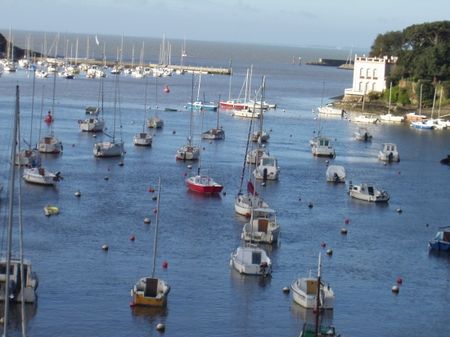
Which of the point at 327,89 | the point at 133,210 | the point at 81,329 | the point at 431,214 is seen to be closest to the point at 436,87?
the point at 327,89

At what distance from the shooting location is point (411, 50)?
3620 inches

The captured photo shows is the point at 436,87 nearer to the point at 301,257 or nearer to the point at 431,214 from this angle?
the point at 431,214

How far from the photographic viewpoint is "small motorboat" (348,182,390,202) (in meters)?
43.6

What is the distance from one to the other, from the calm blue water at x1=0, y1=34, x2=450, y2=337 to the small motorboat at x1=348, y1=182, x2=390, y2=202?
404 millimetres

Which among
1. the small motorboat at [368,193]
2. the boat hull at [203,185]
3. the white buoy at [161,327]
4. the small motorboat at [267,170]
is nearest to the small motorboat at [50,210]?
the boat hull at [203,185]

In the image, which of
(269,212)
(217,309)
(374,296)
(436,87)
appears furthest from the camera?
(436,87)

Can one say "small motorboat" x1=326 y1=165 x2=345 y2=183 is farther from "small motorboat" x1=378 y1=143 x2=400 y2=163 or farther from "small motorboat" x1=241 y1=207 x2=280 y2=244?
"small motorboat" x1=241 y1=207 x2=280 y2=244

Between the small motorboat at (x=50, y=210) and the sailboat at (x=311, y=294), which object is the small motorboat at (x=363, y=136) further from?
the sailboat at (x=311, y=294)

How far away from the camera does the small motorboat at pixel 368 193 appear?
1716 inches

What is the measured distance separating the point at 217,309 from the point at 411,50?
224 feet

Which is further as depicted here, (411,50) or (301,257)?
(411,50)

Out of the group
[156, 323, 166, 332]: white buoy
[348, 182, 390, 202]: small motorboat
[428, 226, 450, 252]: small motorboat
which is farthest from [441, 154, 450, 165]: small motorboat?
[156, 323, 166, 332]: white buoy

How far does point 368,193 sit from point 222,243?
442 inches

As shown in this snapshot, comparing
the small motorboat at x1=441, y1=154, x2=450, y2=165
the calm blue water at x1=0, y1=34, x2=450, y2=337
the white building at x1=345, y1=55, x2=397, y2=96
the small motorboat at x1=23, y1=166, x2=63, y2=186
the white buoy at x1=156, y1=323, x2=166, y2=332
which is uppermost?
the white building at x1=345, y1=55, x2=397, y2=96
